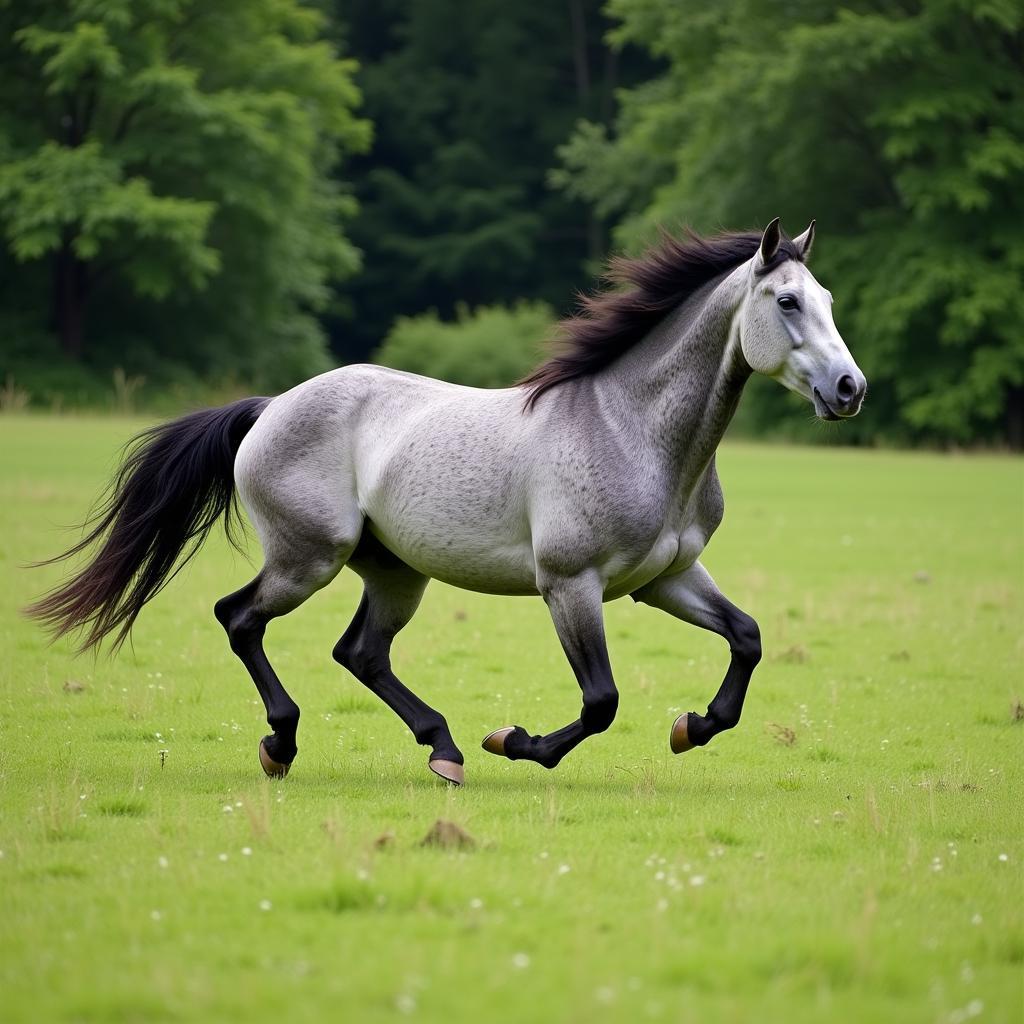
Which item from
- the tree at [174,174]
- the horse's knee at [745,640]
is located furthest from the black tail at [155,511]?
the tree at [174,174]

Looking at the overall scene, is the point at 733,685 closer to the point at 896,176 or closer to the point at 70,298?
Answer: the point at 896,176

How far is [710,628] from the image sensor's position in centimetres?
714

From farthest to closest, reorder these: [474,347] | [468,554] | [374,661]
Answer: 1. [474,347]
2. [374,661]
3. [468,554]

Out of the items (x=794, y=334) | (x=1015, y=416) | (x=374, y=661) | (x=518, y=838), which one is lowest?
(x=1015, y=416)

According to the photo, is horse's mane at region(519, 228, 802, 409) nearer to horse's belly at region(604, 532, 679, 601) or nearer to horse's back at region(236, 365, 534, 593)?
horse's back at region(236, 365, 534, 593)

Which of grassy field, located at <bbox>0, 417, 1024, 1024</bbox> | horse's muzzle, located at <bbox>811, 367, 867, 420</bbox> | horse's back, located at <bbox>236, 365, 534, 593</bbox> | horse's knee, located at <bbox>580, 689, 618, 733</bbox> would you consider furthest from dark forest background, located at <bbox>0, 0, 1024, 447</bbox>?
horse's muzzle, located at <bbox>811, 367, 867, 420</bbox>

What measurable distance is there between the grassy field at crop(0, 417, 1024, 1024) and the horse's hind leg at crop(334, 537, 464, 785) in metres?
0.33

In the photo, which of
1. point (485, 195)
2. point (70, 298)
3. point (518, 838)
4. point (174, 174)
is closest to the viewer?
point (518, 838)

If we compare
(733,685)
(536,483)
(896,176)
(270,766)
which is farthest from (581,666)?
(896,176)

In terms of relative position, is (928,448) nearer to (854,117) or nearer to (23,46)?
(854,117)

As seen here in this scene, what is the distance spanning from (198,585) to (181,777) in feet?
26.7

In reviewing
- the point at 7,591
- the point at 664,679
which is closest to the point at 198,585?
the point at 7,591

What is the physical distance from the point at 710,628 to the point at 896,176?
3577 centimetres

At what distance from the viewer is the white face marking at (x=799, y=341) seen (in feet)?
20.8
